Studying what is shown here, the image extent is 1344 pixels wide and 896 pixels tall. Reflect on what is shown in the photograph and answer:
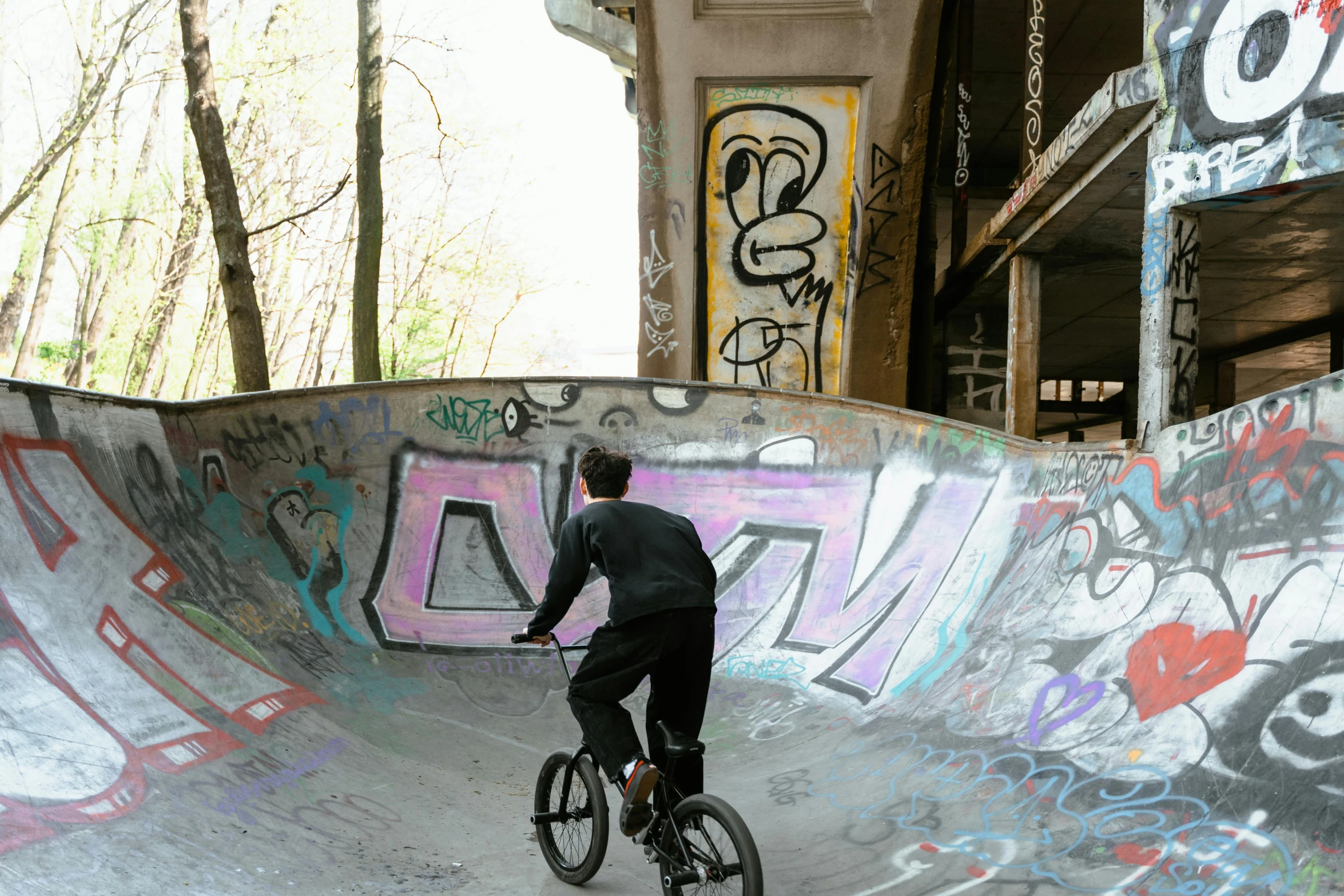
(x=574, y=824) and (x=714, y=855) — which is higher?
(x=714, y=855)

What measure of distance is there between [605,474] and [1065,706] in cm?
264

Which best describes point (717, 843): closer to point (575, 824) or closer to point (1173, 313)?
point (575, 824)

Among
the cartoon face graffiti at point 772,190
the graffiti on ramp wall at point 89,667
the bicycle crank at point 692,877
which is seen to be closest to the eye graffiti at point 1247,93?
the cartoon face graffiti at point 772,190

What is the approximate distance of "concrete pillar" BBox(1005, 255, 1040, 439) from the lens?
37.8ft

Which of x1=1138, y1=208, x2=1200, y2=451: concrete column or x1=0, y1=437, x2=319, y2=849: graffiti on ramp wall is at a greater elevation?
x1=1138, y1=208, x2=1200, y2=451: concrete column

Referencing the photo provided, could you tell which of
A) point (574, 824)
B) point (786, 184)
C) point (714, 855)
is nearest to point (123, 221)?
point (786, 184)

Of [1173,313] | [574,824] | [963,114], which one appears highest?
[963,114]

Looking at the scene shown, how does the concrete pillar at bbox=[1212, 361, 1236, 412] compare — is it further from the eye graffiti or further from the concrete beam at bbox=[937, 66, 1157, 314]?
the eye graffiti

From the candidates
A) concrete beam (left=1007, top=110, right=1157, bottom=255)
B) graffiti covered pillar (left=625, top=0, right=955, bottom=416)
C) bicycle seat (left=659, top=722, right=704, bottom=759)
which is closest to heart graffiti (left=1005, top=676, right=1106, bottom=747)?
bicycle seat (left=659, top=722, right=704, bottom=759)

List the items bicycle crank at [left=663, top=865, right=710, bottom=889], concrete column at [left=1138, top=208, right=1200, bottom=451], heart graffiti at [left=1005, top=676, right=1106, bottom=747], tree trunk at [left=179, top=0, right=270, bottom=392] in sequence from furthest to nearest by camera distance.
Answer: tree trunk at [left=179, top=0, right=270, bottom=392]
concrete column at [left=1138, top=208, right=1200, bottom=451]
heart graffiti at [left=1005, top=676, right=1106, bottom=747]
bicycle crank at [left=663, top=865, right=710, bottom=889]

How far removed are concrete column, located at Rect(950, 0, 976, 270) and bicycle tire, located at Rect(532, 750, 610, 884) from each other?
11074mm

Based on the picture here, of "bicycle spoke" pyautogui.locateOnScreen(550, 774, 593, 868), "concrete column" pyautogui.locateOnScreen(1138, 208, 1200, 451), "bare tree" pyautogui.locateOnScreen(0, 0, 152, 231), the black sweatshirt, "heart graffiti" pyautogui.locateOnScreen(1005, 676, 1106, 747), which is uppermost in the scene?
"bare tree" pyautogui.locateOnScreen(0, 0, 152, 231)

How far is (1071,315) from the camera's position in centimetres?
1658

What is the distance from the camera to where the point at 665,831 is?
3939 millimetres
